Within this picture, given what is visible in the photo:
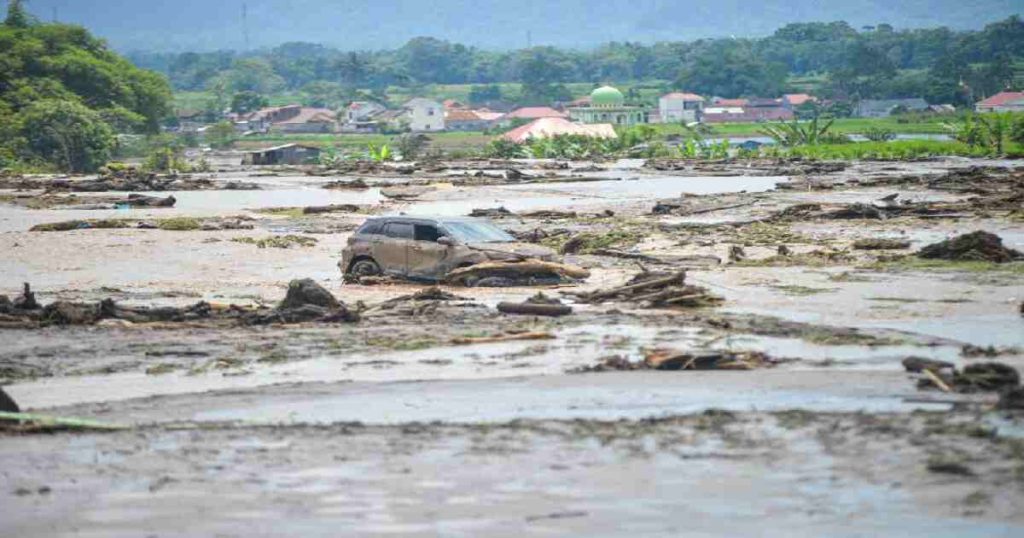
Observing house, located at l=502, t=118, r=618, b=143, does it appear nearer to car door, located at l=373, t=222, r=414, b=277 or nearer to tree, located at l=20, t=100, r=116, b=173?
tree, located at l=20, t=100, r=116, b=173

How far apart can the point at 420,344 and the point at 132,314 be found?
4528 millimetres

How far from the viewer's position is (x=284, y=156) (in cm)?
11650

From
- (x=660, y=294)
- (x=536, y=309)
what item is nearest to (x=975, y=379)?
(x=536, y=309)

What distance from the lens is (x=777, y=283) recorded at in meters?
27.4

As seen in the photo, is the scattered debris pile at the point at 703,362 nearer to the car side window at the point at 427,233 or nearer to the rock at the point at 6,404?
the rock at the point at 6,404

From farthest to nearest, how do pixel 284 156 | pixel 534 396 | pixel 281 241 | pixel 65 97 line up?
pixel 284 156 < pixel 65 97 < pixel 281 241 < pixel 534 396

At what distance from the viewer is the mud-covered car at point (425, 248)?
2802 centimetres

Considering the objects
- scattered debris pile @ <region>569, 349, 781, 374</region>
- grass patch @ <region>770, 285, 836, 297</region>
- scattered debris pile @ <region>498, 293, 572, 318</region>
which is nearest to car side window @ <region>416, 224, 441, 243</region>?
scattered debris pile @ <region>498, 293, 572, 318</region>

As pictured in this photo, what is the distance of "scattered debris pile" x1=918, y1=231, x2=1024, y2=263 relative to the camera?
29.4 metres

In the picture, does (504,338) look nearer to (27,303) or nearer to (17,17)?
(27,303)

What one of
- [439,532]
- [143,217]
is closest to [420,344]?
[439,532]

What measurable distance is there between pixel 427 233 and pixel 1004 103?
6254 inches

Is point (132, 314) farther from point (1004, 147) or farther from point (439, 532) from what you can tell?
point (1004, 147)

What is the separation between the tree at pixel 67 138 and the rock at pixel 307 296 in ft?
266
